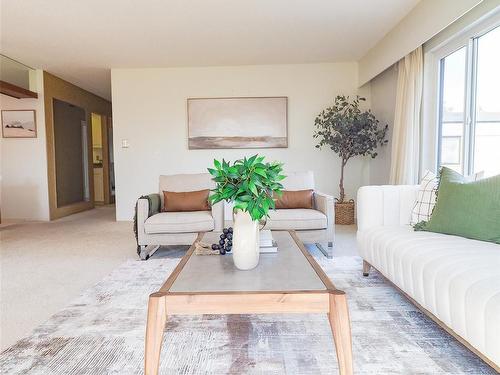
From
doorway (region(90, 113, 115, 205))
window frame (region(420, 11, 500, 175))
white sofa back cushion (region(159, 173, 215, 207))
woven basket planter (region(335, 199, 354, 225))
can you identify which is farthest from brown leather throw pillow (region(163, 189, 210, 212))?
doorway (region(90, 113, 115, 205))

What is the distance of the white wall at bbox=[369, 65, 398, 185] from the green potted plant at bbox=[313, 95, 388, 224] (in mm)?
108

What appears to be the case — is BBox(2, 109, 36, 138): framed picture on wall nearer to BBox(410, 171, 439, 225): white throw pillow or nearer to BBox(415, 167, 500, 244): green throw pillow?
BBox(410, 171, 439, 225): white throw pillow

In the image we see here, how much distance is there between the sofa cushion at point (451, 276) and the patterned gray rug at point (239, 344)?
186 mm

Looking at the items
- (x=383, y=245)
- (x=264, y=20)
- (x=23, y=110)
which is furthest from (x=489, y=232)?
(x=23, y=110)

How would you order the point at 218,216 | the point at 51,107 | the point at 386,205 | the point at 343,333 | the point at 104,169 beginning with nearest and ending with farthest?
the point at 343,333, the point at 386,205, the point at 218,216, the point at 51,107, the point at 104,169

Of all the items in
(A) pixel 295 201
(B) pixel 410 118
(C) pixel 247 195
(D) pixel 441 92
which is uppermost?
(D) pixel 441 92

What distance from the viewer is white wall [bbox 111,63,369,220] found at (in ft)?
18.4

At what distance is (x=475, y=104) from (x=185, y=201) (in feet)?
9.56

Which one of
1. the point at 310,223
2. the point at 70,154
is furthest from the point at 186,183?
the point at 70,154

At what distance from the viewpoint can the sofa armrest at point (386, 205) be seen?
267 cm

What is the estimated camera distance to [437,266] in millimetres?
1654

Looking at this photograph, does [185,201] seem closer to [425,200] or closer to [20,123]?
[425,200]

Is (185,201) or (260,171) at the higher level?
(260,171)

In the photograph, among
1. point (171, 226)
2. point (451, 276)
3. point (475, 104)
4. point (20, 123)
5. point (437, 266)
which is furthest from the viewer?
point (20, 123)
